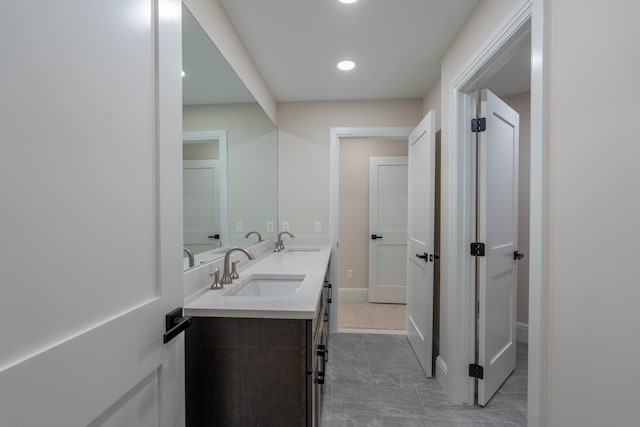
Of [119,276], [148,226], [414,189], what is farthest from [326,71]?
[119,276]

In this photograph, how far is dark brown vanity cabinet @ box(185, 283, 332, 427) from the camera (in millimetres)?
1084

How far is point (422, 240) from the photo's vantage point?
2336 mm

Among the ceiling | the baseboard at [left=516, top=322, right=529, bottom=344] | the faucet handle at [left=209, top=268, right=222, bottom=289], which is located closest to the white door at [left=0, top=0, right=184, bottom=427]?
the faucet handle at [left=209, top=268, right=222, bottom=289]

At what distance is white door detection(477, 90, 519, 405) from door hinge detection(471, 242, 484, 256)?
30 millimetres

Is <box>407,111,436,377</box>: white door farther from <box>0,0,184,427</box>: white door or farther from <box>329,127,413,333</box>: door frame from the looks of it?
<box>0,0,184,427</box>: white door

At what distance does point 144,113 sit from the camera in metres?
0.71

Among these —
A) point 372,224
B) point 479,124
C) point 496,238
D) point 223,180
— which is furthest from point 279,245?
point 479,124

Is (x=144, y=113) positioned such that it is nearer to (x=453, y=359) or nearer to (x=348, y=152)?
(x=453, y=359)

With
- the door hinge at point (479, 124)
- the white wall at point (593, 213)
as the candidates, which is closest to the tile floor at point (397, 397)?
the white wall at point (593, 213)

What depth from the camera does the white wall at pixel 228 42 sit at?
1.36m

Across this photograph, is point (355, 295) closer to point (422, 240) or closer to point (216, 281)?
point (422, 240)

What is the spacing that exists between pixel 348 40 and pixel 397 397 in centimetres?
255

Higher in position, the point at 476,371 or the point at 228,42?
the point at 228,42

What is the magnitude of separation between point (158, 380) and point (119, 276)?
0.35 metres
